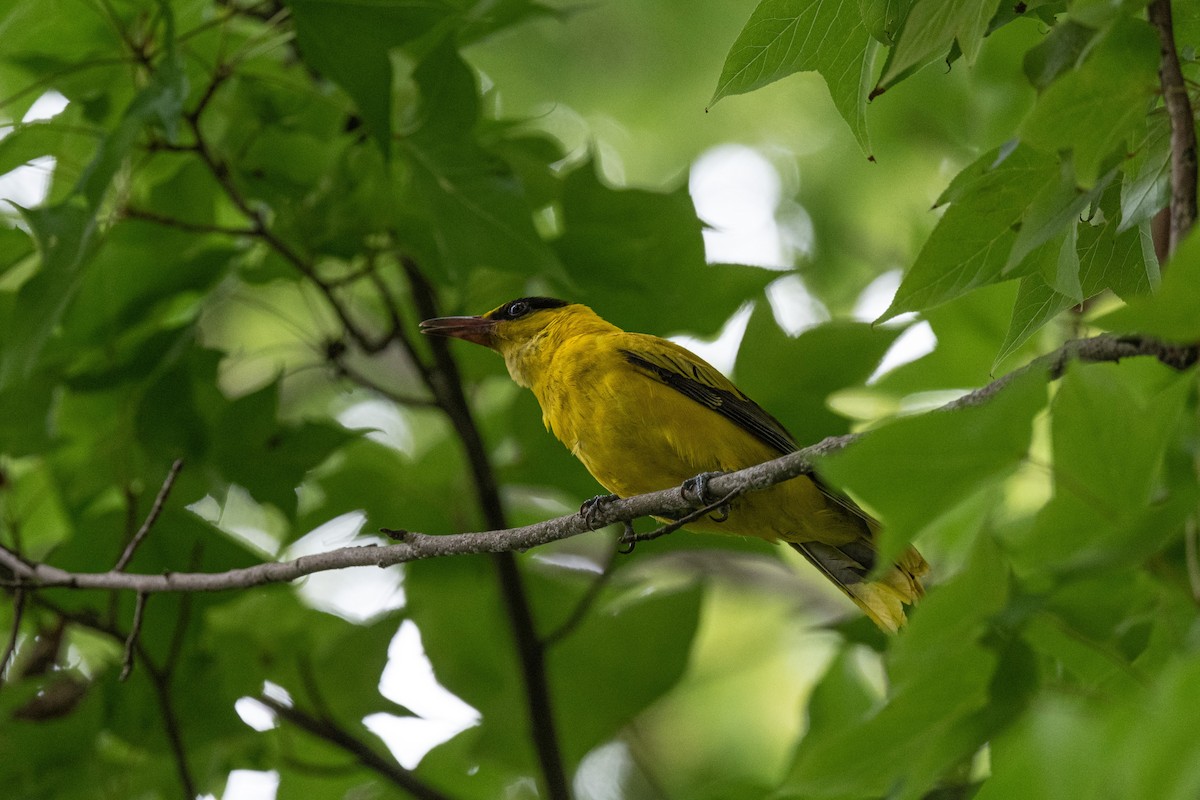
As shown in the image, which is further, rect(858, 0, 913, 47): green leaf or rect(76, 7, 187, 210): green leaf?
rect(76, 7, 187, 210): green leaf

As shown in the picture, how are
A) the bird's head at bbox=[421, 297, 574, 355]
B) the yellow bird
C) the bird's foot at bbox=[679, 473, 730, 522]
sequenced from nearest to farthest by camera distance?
the bird's foot at bbox=[679, 473, 730, 522]
the yellow bird
the bird's head at bbox=[421, 297, 574, 355]

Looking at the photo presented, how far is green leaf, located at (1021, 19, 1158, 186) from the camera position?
1611 millimetres

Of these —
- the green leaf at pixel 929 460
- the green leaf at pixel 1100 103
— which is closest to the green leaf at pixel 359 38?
the green leaf at pixel 1100 103

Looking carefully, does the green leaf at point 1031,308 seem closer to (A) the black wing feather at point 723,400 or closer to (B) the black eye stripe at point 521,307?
(A) the black wing feather at point 723,400

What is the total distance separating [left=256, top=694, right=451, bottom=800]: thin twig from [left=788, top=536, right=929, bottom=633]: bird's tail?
5.28ft

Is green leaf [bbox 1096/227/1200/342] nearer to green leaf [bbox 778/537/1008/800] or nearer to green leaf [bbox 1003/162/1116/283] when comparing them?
green leaf [bbox 778/537/1008/800]

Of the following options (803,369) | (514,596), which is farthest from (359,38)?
(514,596)

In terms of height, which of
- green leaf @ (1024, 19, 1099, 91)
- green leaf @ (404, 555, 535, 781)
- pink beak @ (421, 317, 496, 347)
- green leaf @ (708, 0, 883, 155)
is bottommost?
green leaf @ (404, 555, 535, 781)

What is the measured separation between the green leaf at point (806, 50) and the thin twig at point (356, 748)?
2.72 metres

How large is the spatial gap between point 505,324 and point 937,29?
294 centimetres

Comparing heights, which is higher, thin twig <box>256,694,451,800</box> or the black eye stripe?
the black eye stripe

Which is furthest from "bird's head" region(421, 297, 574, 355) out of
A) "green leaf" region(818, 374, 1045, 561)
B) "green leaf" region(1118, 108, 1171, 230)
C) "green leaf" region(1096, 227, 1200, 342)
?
"green leaf" region(1096, 227, 1200, 342)

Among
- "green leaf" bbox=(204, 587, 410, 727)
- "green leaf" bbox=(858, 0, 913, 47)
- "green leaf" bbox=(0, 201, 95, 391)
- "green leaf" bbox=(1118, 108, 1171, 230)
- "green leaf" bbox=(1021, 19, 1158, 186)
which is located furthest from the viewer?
"green leaf" bbox=(204, 587, 410, 727)

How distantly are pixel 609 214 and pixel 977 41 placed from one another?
2372mm
